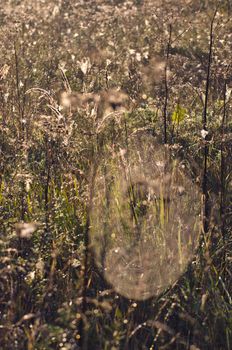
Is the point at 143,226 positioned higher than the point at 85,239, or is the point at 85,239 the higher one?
the point at 85,239

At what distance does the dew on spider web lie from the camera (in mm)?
2623

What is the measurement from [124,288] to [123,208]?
1.67 ft

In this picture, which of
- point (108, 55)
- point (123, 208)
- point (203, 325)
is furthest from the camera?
point (108, 55)

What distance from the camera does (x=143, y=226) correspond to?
9.33 feet

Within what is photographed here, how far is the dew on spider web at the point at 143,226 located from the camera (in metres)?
2.62

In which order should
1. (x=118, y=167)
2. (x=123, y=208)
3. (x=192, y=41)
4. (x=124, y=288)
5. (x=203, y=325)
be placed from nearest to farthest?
(x=203, y=325) < (x=124, y=288) < (x=123, y=208) < (x=118, y=167) < (x=192, y=41)

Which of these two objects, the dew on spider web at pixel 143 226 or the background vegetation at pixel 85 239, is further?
the dew on spider web at pixel 143 226

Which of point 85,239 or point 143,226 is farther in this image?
point 143,226

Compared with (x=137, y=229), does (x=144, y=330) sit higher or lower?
lower

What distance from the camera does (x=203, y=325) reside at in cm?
242

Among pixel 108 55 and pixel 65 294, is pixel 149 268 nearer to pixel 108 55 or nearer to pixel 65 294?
pixel 65 294

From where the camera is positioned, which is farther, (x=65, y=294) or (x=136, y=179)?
(x=136, y=179)

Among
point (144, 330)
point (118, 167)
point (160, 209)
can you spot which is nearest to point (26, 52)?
point (118, 167)

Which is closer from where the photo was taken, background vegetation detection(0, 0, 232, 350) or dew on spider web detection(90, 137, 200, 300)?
background vegetation detection(0, 0, 232, 350)
